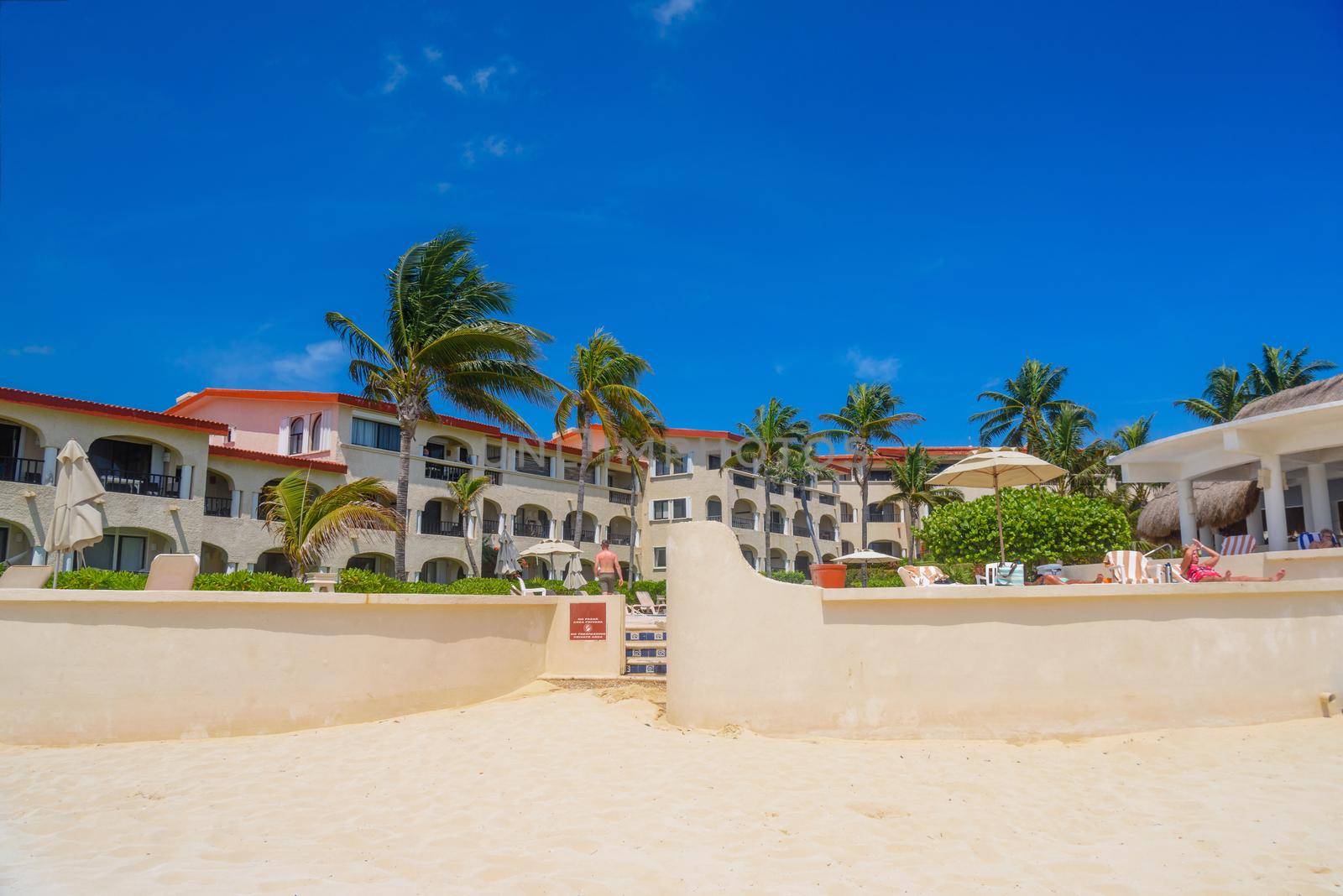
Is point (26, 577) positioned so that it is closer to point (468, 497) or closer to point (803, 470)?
point (468, 497)

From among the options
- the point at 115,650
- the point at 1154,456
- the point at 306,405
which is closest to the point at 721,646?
the point at 115,650

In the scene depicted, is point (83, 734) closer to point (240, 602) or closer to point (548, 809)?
point (240, 602)

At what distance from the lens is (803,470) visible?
46.8 meters

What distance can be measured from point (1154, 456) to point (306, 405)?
2653 cm

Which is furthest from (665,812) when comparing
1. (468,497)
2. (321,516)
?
(468,497)

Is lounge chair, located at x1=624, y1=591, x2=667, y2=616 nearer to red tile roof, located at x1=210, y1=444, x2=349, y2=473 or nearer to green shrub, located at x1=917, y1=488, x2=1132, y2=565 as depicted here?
green shrub, located at x1=917, y1=488, x2=1132, y2=565

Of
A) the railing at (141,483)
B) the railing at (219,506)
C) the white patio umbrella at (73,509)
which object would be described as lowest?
the white patio umbrella at (73,509)

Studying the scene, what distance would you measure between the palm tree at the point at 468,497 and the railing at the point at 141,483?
9.56 meters

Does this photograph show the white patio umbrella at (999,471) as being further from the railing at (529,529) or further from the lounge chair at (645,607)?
the railing at (529,529)

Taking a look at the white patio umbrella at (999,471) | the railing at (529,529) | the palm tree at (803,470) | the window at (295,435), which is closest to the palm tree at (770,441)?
the palm tree at (803,470)

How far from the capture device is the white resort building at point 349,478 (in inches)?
966

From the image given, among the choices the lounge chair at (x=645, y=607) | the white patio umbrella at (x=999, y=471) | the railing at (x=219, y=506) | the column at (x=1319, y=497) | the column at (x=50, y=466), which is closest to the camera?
the white patio umbrella at (x=999, y=471)

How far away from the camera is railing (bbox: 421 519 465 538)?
34969 millimetres

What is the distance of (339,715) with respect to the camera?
10.8 meters
